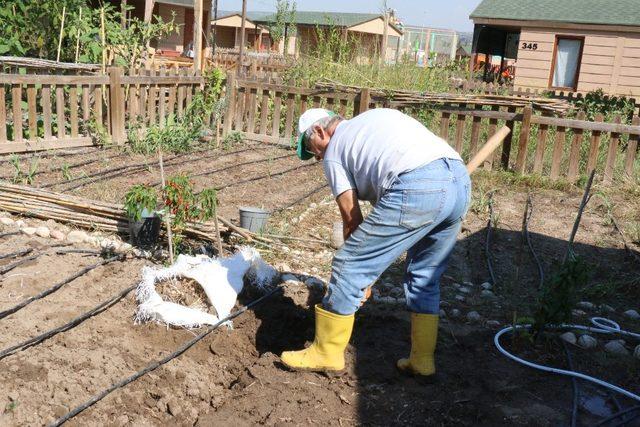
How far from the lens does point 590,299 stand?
4.93 m

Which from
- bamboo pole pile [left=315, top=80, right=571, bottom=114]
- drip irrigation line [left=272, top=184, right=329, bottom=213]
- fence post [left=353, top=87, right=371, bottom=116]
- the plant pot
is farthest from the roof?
the plant pot

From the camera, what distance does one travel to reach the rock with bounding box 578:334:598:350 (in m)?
3.92

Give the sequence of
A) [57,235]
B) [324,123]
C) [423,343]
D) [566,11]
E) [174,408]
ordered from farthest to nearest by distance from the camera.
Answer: [566,11] < [57,235] < [423,343] < [324,123] < [174,408]

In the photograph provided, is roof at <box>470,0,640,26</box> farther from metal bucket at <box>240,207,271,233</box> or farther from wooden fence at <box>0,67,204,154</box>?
metal bucket at <box>240,207,271,233</box>

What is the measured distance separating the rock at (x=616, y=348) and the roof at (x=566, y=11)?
1525 centimetres

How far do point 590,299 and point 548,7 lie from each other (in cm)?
1583

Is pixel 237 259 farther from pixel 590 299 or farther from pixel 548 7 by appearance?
pixel 548 7

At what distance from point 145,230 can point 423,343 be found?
7.47 ft

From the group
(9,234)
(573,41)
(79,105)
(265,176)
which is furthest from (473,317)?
(573,41)

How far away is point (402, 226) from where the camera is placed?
10.1 feet

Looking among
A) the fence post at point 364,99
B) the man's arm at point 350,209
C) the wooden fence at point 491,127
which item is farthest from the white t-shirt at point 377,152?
the fence post at point 364,99

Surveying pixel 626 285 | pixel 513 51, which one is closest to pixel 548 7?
pixel 513 51

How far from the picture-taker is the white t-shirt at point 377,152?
3070mm

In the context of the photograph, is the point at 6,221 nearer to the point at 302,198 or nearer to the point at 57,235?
the point at 57,235
